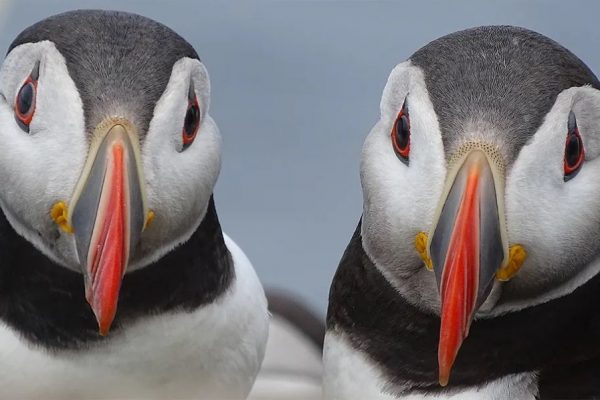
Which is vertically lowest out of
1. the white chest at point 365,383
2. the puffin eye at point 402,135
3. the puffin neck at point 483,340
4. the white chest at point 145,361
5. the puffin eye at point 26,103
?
the white chest at point 145,361

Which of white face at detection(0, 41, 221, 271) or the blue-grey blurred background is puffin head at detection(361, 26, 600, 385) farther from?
the blue-grey blurred background

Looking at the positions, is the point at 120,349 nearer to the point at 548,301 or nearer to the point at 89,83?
the point at 89,83

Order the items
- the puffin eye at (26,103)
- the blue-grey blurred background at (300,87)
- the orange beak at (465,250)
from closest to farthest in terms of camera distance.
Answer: the orange beak at (465,250)
the puffin eye at (26,103)
the blue-grey blurred background at (300,87)

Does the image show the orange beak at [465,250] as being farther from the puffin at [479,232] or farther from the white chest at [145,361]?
the white chest at [145,361]

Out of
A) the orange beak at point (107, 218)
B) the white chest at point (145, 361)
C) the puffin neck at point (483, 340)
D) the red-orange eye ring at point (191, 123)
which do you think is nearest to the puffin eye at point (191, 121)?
the red-orange eye ring at point (191, 123)

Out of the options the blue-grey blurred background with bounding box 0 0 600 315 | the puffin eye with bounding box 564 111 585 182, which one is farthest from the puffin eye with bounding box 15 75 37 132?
the blue-grey blurred background with bounding box 0 0 600 315

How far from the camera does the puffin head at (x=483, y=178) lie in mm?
3463

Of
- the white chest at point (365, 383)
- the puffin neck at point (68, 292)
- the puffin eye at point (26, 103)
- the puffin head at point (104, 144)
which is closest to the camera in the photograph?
the puffin head at point (104, 144)

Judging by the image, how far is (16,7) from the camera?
10062 millimetres

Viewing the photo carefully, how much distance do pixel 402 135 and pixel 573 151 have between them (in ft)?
1.44

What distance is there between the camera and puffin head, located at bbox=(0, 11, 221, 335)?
12.0 ft

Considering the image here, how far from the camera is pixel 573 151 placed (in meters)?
3.65

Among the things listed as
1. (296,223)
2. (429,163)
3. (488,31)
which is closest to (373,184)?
(429,163)

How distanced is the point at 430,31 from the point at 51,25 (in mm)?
6305
